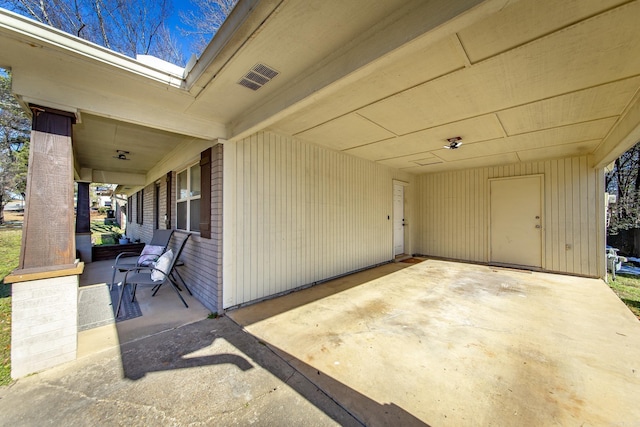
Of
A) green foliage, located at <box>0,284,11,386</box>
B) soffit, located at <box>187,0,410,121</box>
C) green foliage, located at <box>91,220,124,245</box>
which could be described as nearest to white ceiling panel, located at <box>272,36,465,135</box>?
soffit, located at <box>187,0,410,121</box>

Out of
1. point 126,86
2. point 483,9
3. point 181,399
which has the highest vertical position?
point 126,86

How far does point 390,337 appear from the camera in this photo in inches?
102

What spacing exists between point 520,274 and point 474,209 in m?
1.88

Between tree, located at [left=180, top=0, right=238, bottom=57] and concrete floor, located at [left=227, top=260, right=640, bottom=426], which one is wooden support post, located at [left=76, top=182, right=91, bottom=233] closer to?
tree, located at [left=180, top=0, right=238, bottom=57]

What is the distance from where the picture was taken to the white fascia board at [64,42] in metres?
1.66

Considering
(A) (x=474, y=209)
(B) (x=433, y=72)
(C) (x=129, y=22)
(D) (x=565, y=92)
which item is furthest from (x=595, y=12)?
(C) (x=129, y=22)

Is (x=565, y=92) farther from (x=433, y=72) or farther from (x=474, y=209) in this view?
(x=474, y=209)

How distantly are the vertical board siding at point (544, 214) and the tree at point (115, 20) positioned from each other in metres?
7.70

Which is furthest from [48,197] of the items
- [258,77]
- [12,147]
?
[12,147]

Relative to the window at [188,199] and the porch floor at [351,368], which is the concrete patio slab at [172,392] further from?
the window at [188,199]

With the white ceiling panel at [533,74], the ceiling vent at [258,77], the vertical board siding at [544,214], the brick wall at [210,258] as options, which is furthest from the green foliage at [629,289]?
the brick wall at [210,258]

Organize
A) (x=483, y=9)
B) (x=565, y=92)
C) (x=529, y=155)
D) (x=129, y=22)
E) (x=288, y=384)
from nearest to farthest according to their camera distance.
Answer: (x=483, y=9) → (x=288, y=384) → (x=565, y=92) → (x=529, y=155) → (x=129, y=22)

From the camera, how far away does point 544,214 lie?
551 cm

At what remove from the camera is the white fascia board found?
1656 mm
